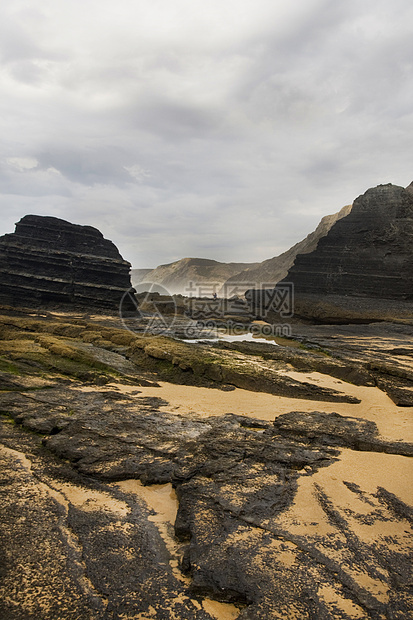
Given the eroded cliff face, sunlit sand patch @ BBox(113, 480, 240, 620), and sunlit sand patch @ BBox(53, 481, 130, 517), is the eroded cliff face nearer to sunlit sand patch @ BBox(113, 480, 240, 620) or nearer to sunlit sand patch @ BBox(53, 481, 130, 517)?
sunlit sand patch @ BBox(113, 480, 240, 620)

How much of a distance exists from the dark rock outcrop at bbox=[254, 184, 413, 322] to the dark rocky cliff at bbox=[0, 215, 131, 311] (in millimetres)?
20869

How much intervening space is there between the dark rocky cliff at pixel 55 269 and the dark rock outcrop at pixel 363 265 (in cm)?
2087

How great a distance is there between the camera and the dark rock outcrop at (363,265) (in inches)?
1341

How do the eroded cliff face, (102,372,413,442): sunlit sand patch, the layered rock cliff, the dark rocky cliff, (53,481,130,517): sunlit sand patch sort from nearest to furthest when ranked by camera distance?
1. (53,481,130,517): sunlit sand patch
2. (102,372,413,442): sunlit sand patch
3. the eroded cliff face
4. the dark rocky cliff
5. the layered rock cliff

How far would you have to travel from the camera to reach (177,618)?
112 inches

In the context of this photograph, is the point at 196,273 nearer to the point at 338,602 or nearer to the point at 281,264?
the point at 281,264

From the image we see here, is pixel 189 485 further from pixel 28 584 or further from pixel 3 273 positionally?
pixel 3 273

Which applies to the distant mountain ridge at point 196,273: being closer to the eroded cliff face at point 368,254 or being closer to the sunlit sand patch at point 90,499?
the eroded cliff face at point 368,254

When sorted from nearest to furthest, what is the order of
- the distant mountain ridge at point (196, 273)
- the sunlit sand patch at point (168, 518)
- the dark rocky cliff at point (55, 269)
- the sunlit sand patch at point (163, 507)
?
the sunlit sand patch at point (168, 518)
the sunlit sand patch at point (163, 507)
the dark rocky cliff at point (55, 269)
the distant mountain ridge at point (196, 273)

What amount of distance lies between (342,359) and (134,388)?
28.2 feet

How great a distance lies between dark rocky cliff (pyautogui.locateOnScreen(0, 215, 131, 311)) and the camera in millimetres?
36906

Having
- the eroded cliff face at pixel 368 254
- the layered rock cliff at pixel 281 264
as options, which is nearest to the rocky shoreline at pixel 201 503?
the eroded cliff face at pixel 368 254

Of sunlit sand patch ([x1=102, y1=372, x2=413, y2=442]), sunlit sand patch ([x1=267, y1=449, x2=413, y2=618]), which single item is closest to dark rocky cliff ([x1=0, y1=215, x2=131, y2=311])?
sunlit sand patch ([x1=102, y1=372, x2=413, y2=442])

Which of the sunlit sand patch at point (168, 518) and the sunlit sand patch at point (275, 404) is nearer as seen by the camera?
the sunlit sand patch at point (168, 518)
